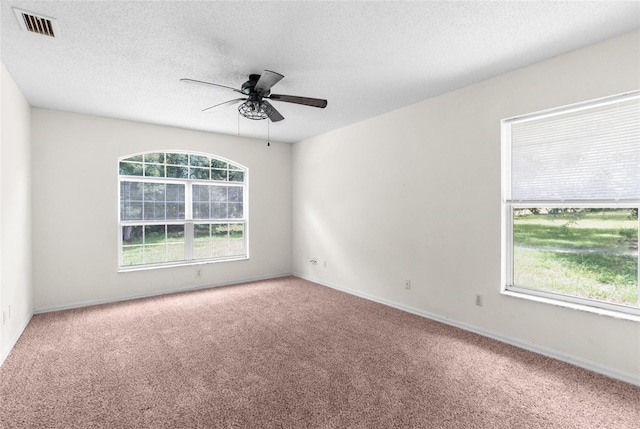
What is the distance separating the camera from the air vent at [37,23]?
6.53 ft

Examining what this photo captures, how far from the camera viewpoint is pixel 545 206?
2.78 m

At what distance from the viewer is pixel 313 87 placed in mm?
3193

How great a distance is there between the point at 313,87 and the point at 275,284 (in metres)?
3.26

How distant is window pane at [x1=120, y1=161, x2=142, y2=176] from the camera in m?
4.43

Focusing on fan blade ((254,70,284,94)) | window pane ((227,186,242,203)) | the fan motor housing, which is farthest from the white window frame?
window pane ((227,186,242,203))

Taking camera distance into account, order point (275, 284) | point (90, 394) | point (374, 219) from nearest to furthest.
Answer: point (90, 394)
point (374, 219)
point (275, 284)

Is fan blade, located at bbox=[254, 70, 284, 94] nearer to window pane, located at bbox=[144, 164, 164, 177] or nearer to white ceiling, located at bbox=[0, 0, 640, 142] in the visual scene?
white ceiling, located at bbox=[0, 0, 640, 142]

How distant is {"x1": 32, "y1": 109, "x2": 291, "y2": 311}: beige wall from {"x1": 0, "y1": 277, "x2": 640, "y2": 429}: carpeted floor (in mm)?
557

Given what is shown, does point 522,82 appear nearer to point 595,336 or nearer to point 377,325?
point 595,336

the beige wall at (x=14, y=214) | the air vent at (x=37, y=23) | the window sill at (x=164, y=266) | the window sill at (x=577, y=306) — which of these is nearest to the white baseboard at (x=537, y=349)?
the window sill at (x=577, y=306)

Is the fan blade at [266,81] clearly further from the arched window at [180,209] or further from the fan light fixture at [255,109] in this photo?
the arched window at [180,209]

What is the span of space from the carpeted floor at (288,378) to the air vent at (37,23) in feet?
8.21

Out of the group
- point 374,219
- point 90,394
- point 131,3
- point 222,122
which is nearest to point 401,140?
point 374,219

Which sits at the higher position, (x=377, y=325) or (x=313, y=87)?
(x=313, y=87)
